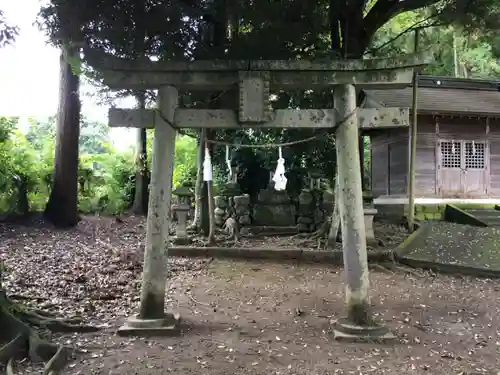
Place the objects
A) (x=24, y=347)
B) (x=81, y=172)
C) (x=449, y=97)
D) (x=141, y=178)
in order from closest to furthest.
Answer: (x=24, y=347) → (x=81, y=172) → (x=449, y=97) → (x=141, y=178)

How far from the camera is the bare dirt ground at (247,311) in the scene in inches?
196

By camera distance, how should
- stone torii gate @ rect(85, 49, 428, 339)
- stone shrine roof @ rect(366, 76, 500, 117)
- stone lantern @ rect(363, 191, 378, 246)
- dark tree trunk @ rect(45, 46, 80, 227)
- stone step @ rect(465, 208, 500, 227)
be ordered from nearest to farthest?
stone torii gate @ rect(85, 49, 428, 339) < stone lantern @ rect(363, 191, 378, 246) < dark tree trunk @ rect(45, 46, 80, 227) < stone step @ rect(465, 208, 500, 227) < stone shrine roof @ rect(366, 76, 500, 117)

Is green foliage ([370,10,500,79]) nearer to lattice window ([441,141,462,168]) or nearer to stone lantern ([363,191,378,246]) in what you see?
lattice window ([441,141,462,168])

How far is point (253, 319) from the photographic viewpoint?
6695mm

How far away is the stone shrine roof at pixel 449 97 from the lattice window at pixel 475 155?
126cm

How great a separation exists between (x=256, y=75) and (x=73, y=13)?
348 cm

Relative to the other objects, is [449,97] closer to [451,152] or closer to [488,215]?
[451,152]

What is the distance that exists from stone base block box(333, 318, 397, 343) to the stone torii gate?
2 cm

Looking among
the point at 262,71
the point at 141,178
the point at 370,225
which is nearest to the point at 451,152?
the point at 370,225

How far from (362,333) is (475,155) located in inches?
506

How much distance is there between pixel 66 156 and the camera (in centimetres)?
1338

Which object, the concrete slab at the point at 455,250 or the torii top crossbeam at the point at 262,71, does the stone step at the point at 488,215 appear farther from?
the torii top crossbeam at the point at 262,71

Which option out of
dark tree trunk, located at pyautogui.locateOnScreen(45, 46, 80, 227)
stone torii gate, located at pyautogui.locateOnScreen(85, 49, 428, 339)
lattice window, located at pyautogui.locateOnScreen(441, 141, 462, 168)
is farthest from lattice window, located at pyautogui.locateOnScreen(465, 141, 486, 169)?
dark tree trunk, located at pyautogui.locateOnScreen(45, 46, 80, 227)

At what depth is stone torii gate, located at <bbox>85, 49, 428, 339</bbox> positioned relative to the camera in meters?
5.89
